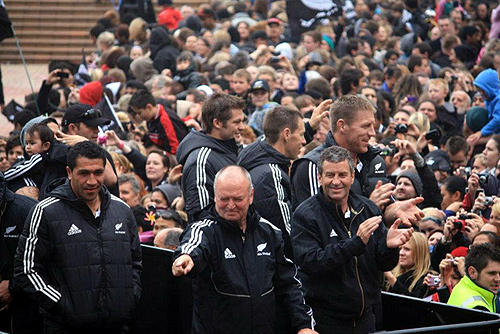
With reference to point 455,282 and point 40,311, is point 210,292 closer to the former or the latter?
point 40,311

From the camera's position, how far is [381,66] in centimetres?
1889

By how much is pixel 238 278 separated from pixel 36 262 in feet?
4.69

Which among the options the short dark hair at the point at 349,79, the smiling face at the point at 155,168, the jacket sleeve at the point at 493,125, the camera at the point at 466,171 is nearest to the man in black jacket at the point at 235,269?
the camera at the point at 466,171

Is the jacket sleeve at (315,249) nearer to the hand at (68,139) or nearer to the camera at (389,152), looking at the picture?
the hand at (68,139)

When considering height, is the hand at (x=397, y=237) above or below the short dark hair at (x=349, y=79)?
above

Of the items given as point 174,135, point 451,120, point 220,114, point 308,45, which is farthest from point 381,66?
point 220,114

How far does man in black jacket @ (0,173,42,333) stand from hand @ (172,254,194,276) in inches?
72.2

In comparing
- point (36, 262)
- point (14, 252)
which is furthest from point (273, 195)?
point (14, 252)

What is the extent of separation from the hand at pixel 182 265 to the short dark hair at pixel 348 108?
6.32 feet

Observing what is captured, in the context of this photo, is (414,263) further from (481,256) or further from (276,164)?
(276,164)

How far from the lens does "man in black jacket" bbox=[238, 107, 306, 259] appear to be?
7.34 m

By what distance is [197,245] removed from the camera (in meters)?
6.13

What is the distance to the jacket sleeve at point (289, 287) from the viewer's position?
6297 millimetres

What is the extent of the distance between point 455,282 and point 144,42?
15.3 meters
